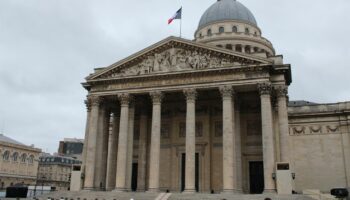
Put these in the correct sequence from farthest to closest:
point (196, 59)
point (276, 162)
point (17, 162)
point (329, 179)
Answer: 1. point (17, 162)
2. point (329, 179)
3. point (196, 59)
4. point (276, 162)

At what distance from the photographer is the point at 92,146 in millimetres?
38781

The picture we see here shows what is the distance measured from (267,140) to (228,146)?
345cm

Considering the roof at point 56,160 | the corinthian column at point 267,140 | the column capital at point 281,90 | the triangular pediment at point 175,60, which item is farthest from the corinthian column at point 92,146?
the roof at point 56,160

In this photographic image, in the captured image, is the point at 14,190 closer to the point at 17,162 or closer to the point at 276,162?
the point at 276,162

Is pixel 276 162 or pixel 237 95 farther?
pixel 237 95

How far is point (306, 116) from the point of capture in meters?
47.9

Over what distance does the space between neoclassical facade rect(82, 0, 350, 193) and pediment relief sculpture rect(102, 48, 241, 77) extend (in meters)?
0.10

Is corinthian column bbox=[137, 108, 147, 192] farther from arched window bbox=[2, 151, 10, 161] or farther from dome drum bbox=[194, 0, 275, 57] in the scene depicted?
arched window bbox=[2, 151, 10, 161]

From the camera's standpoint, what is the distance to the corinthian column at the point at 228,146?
109 ft

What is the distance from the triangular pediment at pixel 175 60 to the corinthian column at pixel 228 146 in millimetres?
2905

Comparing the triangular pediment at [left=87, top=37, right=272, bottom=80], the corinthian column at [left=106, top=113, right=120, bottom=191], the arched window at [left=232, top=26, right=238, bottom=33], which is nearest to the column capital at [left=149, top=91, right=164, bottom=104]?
the triangular pediment at [left=87, top=37, right=272, bottom=80]

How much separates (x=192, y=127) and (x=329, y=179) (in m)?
20.3

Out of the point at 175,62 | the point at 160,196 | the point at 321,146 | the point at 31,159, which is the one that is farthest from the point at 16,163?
the point at 321,146

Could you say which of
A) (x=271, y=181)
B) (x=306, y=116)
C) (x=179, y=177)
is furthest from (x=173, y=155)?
(x=306, y=116)
